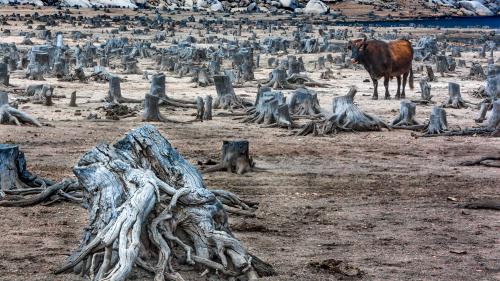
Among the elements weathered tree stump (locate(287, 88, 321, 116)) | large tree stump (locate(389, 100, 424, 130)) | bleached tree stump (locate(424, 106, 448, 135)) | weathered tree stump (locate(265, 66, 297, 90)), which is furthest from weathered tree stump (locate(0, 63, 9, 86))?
bleached tree stump (locate(424, 106, 448, 135))

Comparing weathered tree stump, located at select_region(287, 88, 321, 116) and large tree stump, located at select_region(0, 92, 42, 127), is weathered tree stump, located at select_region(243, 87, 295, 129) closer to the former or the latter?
weathered tree stump, located at select_region(287, 88, 321, 116)

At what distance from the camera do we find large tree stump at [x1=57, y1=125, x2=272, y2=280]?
7215mm

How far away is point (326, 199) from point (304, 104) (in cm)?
790

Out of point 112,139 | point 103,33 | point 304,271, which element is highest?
point 304,271

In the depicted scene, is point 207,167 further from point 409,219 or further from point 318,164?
point 409,219

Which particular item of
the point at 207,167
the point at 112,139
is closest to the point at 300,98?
the point at 112,139

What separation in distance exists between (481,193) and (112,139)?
6364mm

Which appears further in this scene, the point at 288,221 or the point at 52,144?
the point at 52,144

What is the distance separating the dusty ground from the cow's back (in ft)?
11.1

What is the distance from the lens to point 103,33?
48.5 meters

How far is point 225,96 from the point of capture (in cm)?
2003

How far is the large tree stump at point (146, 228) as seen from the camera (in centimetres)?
721

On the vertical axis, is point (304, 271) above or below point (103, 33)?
above

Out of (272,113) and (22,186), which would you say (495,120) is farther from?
(22,186)
